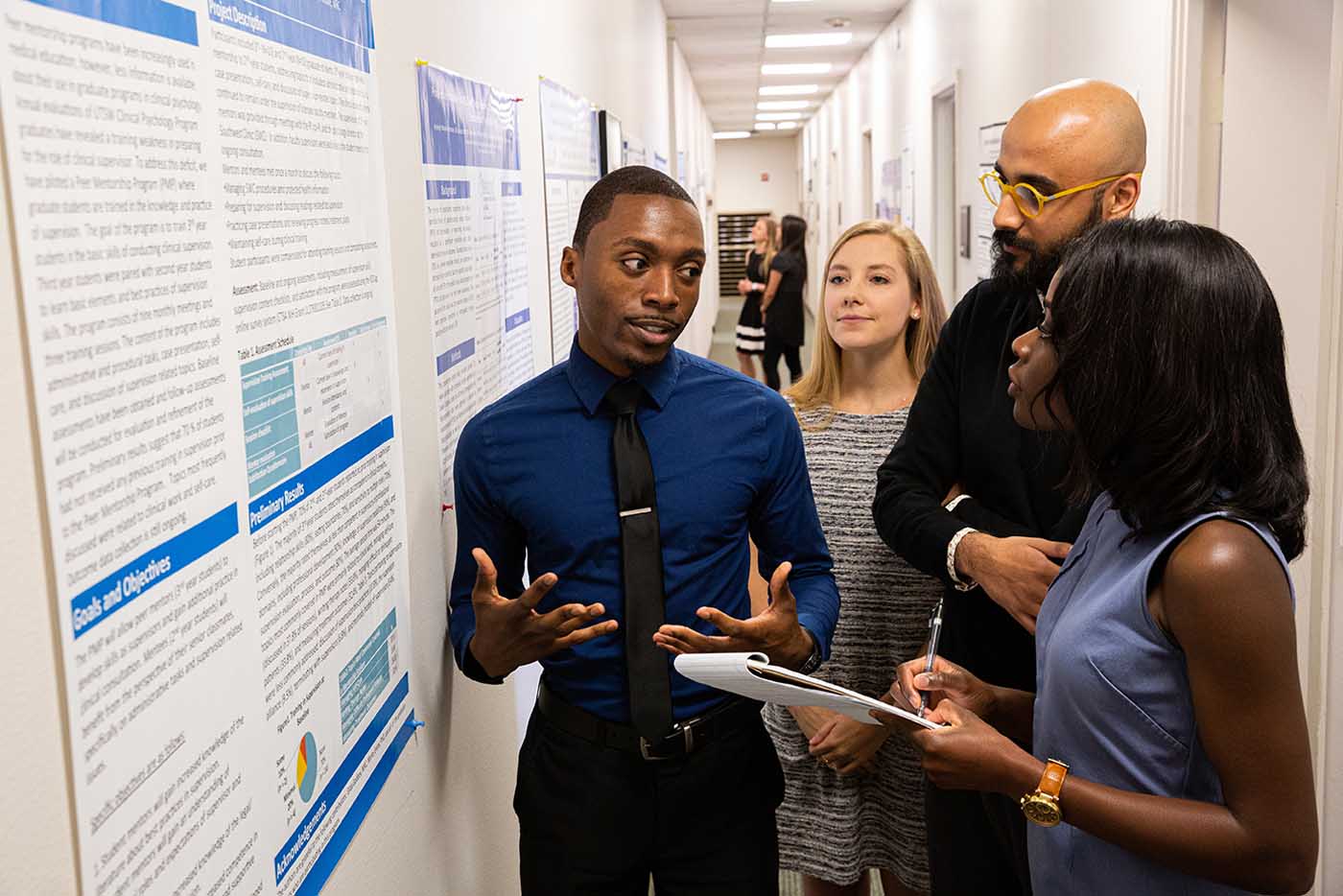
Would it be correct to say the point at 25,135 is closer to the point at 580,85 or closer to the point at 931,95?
the point at 580,85

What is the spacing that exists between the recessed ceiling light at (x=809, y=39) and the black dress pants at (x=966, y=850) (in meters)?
9.58

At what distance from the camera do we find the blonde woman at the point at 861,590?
234 centimetres

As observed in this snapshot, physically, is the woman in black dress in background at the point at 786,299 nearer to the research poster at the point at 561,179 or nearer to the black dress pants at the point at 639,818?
the research poster at the point at 561,179

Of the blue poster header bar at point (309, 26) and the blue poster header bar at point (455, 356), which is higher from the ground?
the blue poster header bar at point (309, 26)

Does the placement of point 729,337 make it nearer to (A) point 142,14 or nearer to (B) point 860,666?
(B) point 860,666

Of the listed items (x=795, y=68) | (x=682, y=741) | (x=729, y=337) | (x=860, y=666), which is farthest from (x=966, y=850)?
(x=729, y=337)

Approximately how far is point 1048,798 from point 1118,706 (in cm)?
14

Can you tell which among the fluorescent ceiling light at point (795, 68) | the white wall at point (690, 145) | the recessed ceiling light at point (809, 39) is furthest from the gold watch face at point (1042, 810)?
the fluorescent ceiling light at point (795, 68)

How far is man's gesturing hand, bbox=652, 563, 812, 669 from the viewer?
4.93 feet

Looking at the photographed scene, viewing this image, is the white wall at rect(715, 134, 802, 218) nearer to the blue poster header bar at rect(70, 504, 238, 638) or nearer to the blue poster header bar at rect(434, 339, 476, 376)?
the blue poster header bar at rect(434, 339, 476, 376)

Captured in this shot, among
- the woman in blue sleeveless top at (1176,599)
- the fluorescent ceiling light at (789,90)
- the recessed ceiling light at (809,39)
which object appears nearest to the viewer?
the woman in blue sleeveless top at (1176,599)

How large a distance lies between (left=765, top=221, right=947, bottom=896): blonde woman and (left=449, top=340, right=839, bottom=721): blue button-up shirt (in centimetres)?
52

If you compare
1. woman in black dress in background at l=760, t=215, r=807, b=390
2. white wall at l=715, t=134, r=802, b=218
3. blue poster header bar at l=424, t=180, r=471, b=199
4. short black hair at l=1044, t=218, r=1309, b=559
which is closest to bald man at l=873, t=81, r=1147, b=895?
short black hair at l=1044, t=218, r=1309, b=559

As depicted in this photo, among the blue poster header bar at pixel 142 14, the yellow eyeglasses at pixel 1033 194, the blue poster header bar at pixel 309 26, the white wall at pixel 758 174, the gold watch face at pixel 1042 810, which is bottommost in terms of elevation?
the gold watch face at pixel 1042 810
